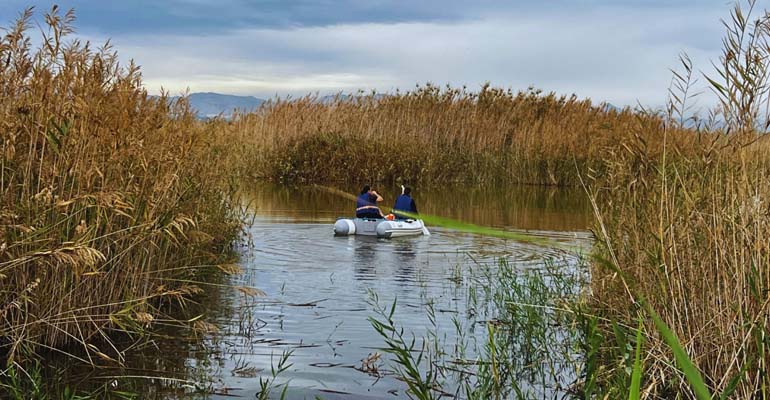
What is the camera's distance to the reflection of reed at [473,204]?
→ 17844 mm

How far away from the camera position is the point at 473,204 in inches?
855

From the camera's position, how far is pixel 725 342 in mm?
4816

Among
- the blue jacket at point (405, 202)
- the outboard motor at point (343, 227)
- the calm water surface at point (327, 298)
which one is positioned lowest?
the calm water surface at point (327, 298)

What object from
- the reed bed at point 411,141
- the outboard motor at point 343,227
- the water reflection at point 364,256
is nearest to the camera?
the water reflection at point 364,256

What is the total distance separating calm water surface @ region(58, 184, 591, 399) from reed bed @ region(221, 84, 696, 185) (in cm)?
931

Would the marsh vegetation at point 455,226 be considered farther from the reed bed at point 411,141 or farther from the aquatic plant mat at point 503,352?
the reed bed at point 411,141

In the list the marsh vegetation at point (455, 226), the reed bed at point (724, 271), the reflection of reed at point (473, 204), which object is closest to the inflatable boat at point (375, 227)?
the reflection of reed at point (473, 204)

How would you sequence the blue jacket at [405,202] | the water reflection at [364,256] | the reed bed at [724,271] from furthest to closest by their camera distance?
the blue jacket at [405,202] < the water reflection at [364,256] < the reed bed at [724,271]

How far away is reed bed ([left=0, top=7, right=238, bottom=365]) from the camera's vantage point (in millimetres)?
5961

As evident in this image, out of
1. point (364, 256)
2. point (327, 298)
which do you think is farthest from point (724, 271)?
point (364, 256)

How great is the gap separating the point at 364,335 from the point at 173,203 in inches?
73.2

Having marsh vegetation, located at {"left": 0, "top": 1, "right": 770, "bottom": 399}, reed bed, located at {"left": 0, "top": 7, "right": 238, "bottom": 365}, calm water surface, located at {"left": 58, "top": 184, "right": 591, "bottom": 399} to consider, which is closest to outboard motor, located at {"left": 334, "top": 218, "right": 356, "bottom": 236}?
calm water surface, located at {"left": 58, "top": 184, "right": 591, "bottom": 399}

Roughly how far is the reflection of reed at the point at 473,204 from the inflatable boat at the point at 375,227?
4.97 feet

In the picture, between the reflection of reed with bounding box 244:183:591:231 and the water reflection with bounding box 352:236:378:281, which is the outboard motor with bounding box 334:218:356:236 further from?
the reflection of reed with bounding box 244:183:591:231
